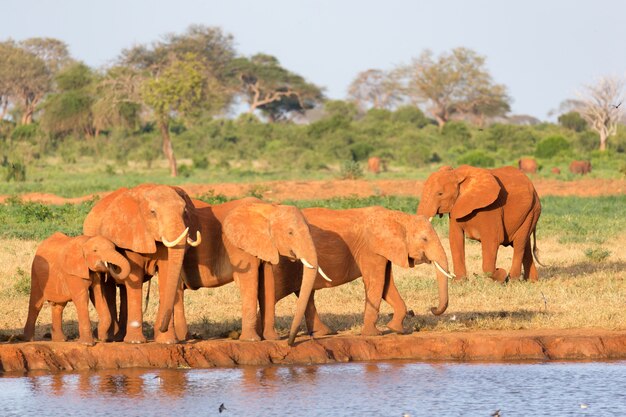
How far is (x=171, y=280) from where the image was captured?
11.0 m

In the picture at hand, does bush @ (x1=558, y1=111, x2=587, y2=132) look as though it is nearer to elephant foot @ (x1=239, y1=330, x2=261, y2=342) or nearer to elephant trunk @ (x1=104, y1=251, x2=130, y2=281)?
elephant foot @ (x1=239, y1=330, x2=261, y2=342)

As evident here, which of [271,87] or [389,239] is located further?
[271,87]

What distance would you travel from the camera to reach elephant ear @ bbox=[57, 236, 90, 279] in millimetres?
11203

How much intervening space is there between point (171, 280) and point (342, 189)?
844 inches

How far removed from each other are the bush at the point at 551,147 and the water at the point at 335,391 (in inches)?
1570

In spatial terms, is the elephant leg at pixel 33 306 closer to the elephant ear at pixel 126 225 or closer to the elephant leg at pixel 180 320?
the elephant ear at pixel 126 225

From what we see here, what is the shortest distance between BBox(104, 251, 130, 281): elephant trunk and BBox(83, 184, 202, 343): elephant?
8.9 inches

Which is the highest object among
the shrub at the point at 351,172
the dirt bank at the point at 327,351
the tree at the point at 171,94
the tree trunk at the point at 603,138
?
the tree at the point at 171,94

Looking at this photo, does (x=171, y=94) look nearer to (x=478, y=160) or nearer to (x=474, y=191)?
(x=478, y=160)

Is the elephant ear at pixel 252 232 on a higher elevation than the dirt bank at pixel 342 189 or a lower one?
lower

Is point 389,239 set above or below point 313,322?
above

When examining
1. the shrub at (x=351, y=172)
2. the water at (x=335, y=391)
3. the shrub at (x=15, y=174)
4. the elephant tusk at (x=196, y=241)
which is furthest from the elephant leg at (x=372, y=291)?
the shrub at (x=15, y=174)

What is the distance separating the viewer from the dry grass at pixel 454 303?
12.7 metres

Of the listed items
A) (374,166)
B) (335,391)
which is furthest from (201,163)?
(335,391)
